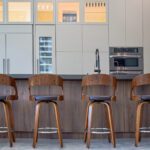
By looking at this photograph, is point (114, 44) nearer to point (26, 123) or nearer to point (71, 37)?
point (71, 37)

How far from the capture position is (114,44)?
242 inches

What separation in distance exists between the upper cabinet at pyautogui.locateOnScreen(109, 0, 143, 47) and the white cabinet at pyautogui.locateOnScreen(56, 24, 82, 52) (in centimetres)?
59

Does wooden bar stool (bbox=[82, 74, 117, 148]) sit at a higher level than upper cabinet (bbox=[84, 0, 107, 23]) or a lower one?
lower

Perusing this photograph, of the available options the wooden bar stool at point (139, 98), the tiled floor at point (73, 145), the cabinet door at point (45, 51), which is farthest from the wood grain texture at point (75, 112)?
the cabinet door at point (45, 51)

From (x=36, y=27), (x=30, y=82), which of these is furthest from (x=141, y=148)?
(x=36, y=27)

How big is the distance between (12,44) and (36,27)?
1.77 feet

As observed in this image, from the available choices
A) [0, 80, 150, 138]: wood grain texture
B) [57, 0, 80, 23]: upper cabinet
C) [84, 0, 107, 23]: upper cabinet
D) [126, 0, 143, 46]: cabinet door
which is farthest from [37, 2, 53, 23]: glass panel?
[0, 80, 150, 138]: wood grain texture

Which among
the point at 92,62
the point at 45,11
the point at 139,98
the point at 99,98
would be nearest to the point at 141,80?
the point at 139,98

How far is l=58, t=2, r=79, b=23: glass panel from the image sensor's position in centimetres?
621

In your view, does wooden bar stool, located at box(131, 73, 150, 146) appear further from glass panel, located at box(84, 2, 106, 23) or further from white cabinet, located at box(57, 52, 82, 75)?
glass panel, located at box(84, 2, 106, 23)

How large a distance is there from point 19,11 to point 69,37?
3.49ft

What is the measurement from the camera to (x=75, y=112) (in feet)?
13.6

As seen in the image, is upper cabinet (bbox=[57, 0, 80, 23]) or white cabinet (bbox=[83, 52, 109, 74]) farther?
upper cabinet (bbox=[57, 0, 80, 23])

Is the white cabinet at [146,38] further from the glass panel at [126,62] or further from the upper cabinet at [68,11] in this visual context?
the upper cabinet at [68,11]
